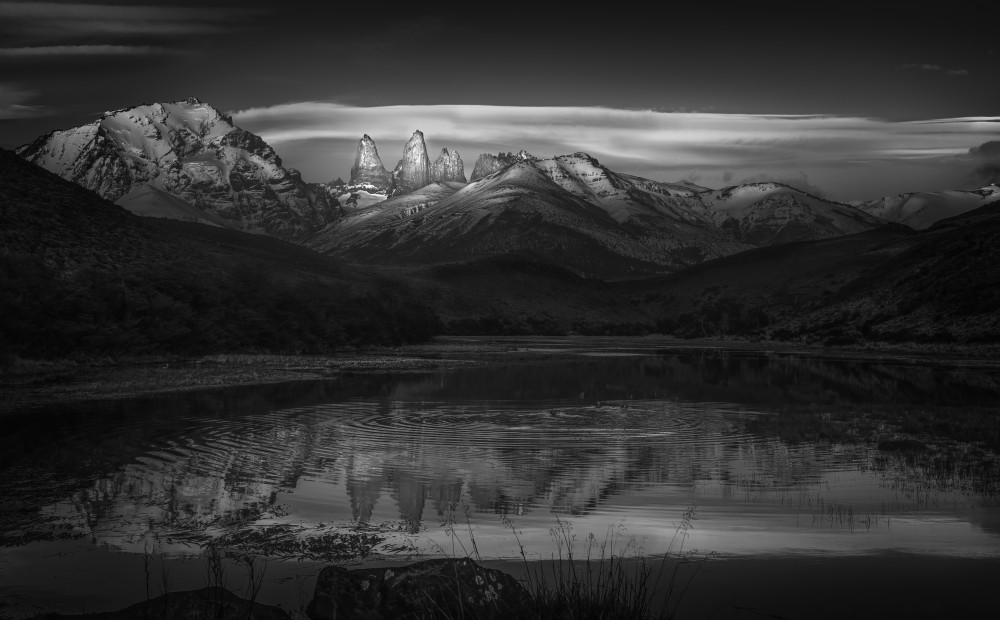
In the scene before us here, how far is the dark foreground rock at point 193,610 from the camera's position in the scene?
9.23m

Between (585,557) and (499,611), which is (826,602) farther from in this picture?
(499,611)

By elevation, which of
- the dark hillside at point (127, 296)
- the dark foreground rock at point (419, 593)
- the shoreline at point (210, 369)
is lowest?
the shoreline at point (210, 369)

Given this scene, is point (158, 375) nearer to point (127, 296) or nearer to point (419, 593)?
point (127, 296)

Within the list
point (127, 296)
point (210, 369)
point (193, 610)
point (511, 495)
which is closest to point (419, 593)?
point (193, 610)

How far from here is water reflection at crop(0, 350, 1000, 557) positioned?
48.4 feet

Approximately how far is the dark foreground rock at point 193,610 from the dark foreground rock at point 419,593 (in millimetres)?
711

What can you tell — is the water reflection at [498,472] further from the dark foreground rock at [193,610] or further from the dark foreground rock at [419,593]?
the dark foreground rock at [193,610]

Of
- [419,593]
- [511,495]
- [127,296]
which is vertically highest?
[127,296]

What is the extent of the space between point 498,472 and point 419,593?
10.6 metres

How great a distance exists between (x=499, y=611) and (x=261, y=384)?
126ft

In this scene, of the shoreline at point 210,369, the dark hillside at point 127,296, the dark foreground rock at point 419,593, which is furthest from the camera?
the dark hillside at point 127,296

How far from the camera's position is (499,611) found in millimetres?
9586

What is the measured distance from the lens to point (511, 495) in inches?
692

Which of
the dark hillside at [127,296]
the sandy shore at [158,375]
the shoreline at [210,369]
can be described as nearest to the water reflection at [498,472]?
the sandy shore at [158,375]
